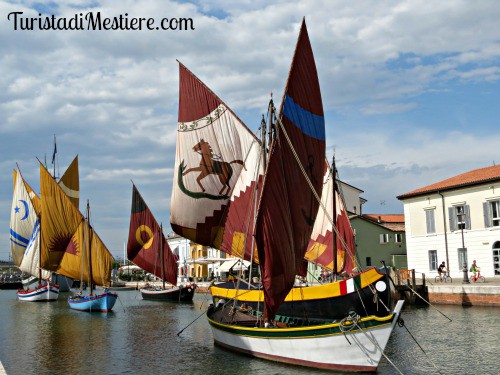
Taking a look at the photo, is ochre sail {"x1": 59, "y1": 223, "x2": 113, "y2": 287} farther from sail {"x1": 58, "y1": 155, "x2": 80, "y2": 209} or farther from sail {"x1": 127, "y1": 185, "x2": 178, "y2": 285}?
sail {"x1": 58, "y1": 155, "x2": 80, "y2": 209}

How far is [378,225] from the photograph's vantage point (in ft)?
204

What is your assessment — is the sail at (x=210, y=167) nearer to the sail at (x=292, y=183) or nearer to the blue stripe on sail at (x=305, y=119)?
the blue stripe on sail at (x=305, y=119)

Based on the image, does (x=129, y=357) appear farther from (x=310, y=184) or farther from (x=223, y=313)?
(x=310, y=184)

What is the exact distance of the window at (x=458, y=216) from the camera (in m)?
46.8

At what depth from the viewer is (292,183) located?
19.7m

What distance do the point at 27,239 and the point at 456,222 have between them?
4826 centimetres

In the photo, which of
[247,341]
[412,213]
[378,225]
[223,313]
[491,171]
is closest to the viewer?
[247,341]

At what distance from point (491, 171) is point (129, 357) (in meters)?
36.7

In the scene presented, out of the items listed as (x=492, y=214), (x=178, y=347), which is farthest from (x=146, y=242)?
(x=492, y=214)

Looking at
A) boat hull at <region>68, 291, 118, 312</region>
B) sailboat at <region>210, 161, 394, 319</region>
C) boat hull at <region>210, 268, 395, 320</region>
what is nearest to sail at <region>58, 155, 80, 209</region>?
boat hull at <region>68, 291, 118, 312</region>

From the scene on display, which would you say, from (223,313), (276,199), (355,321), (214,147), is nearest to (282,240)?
(276,199)

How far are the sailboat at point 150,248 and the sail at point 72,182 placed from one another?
48.7 feet

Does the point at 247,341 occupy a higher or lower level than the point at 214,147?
lower

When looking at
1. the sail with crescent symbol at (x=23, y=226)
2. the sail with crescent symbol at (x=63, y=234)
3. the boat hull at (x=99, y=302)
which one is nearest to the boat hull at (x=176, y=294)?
the sail with crescent symbol at (x=63, y=234)
